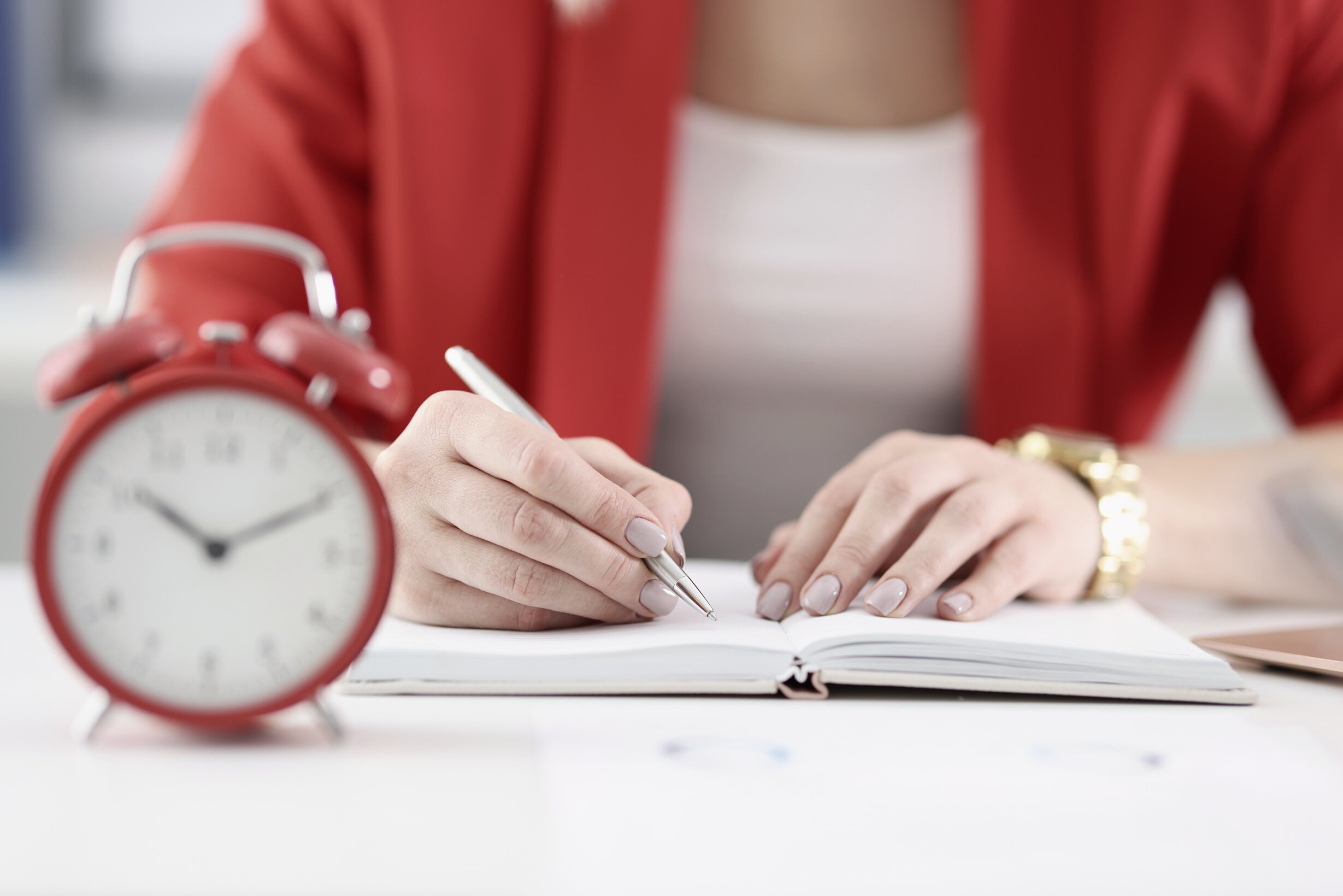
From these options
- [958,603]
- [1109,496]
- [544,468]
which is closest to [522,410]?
[544,468]

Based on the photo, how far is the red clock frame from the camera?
0.40 metres

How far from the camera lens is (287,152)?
1080mm

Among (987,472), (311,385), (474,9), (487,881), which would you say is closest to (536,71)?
(474,9)

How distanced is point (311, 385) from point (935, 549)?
12.9 inches

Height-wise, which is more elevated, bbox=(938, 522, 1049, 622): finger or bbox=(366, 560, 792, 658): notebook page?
bbox=(938, 522, 1049, 622): finger

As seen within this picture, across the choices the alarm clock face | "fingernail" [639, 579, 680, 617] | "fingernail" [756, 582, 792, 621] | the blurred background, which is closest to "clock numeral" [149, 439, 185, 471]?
the alarm clock face

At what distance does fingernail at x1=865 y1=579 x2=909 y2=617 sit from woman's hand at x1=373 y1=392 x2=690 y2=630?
0.10m

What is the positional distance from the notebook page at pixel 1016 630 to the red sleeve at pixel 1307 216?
59cm

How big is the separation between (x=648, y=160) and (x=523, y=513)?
64 cm

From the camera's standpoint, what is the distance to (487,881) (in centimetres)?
33

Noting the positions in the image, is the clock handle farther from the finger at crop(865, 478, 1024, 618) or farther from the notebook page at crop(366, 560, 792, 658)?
the finger at crop(865, 478, 1024, 618)

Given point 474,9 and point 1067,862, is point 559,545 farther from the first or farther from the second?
point 474,9

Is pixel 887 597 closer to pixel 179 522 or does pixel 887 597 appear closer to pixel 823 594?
pixel 823 594

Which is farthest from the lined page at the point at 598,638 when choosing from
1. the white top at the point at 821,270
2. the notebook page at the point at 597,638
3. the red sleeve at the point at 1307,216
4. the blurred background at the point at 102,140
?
the blurred background at the point at 102,140
